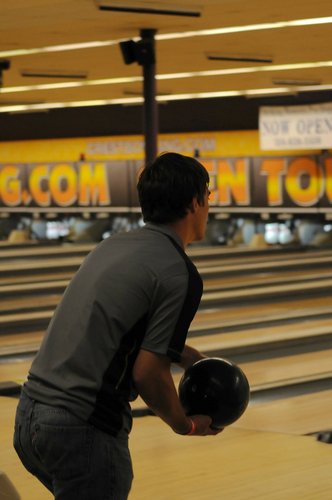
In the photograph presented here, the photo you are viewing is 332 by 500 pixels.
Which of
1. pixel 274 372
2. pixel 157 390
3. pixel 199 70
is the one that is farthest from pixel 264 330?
pixel 157 390

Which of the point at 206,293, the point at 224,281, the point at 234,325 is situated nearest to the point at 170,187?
the point at 234,325

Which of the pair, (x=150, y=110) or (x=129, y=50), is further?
(x=150, y=110)

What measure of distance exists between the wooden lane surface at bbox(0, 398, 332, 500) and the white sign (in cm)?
846

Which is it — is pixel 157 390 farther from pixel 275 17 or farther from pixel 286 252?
pixel 286 252

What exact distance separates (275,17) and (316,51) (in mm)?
1834

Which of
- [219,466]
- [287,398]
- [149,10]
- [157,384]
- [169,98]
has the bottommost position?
[287,398]

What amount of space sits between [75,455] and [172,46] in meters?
7.14

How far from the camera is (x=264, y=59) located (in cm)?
926

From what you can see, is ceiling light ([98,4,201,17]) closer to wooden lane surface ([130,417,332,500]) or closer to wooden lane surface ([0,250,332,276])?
wooden lane surface ([130,417,332,500])

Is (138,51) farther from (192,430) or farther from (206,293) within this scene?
(192,430)

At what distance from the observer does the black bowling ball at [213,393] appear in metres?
2.14

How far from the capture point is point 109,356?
1.84m

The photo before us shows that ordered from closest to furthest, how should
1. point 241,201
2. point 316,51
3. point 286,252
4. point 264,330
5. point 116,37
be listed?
1. point 264,330
2. point 116,37
3. point 316,51
4. point 286,252
5. point 241,201

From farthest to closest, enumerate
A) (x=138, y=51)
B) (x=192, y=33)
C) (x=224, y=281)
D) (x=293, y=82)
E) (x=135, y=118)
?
1. (x=135, y=118)
2. (x=293, y=82)
3. (x=224, y=281)
4. (x=138, y=51)
5. (x=192, y=33)
